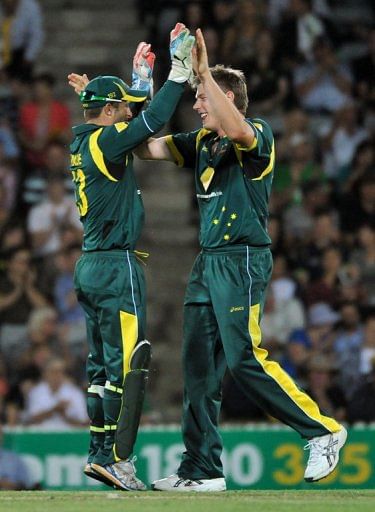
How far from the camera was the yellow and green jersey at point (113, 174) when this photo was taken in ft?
26.7

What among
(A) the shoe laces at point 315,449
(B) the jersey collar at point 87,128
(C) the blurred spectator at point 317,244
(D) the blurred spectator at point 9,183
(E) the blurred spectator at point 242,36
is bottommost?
(A) the shoe laces at point 315,449

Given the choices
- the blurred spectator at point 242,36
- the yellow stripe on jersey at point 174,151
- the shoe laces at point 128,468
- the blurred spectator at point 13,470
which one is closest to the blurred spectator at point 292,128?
the blurred spectator at point 242,36

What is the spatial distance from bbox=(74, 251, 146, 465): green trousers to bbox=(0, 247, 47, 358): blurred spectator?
5212 mm

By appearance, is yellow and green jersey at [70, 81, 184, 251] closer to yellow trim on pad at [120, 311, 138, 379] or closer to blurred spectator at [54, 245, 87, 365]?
yellow trim on pad at [120, 311, 138, 379]

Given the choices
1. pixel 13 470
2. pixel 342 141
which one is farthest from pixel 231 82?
pixel 342 141

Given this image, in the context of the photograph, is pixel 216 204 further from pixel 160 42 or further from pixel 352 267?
pixel 160 42

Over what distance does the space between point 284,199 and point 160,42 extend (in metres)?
2.40

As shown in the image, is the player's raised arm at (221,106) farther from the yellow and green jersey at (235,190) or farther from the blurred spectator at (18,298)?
the blurred spectator at (18,298)

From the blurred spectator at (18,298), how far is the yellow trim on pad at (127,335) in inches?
214

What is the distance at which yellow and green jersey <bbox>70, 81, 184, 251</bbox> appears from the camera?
321 inches

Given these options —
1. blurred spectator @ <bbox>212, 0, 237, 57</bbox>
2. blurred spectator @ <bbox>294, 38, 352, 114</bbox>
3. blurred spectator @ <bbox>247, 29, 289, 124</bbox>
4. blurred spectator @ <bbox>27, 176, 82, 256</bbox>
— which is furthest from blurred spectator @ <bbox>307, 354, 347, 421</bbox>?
blurred spectator @ <bbox>212, 0, 237, 57</bbox>

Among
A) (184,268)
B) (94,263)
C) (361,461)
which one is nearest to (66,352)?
(184,268)

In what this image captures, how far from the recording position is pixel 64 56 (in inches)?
640

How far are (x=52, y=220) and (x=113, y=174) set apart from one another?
5845 mm
